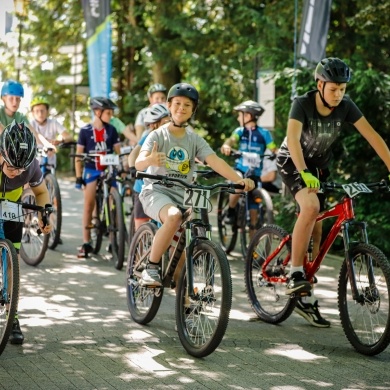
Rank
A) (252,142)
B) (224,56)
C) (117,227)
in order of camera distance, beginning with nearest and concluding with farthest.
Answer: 1. (117,227)
2. (252,142)
3. (224,56)

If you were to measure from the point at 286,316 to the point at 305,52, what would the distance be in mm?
6160

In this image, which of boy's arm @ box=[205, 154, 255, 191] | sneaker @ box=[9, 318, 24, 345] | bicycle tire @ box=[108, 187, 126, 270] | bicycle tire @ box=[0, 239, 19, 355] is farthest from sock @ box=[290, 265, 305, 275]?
bicycle tire @ box=[108, 187, 126, 270]

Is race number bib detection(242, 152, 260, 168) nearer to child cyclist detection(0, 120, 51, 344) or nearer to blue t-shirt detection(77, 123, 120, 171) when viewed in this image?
blue t-shirt detection(77, 123, 120, 171)

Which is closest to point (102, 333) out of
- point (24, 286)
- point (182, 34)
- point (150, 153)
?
point (150, 153)

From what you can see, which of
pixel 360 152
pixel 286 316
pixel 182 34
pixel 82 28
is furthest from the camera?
pixel 82 28

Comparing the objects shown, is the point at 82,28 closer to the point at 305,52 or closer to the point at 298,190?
the point at 305,52

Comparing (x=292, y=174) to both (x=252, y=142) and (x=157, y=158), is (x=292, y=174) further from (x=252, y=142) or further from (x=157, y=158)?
(x=252, y=142)

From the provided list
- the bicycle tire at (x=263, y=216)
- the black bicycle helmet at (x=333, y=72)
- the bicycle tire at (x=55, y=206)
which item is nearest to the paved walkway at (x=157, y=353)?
the bicycle tire at (x=263, y=216)

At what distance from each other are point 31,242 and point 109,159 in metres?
1.35

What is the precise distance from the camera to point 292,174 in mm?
8023

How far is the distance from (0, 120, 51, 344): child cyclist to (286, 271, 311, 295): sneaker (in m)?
1.98

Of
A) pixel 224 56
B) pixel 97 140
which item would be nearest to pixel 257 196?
pixel 97 140

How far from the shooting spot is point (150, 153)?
7551 millimetres

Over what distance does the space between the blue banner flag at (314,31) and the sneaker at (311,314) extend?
5770mm
